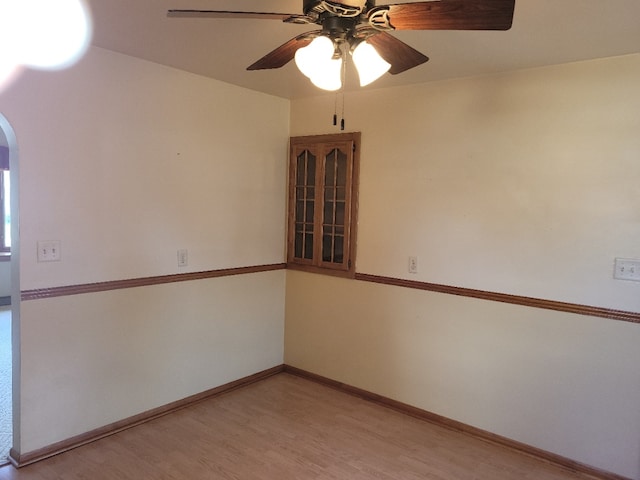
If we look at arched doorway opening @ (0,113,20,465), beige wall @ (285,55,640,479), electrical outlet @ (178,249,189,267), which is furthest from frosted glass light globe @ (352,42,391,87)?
electrical outlet @ (178,249,189,267)

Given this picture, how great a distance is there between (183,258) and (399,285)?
1.60 metres

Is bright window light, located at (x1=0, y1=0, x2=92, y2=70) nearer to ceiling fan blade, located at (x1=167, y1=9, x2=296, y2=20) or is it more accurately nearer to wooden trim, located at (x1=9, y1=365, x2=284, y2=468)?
ceiling fan blade, located at (x1=167, y1=9, x2=296, y2=20)

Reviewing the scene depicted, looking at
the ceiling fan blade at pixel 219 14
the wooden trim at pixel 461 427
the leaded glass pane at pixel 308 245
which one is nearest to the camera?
the ceiling fan blade at pixel 219 14

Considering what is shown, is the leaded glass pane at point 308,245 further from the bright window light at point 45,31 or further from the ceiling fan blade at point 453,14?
the ceiling fan blade at point 453,14

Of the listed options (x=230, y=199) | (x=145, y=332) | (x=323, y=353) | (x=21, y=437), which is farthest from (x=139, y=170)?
(x=323, y=353)

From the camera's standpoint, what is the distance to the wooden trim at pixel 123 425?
253 centimetres

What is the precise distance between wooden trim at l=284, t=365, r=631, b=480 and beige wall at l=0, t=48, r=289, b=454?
0.62 m

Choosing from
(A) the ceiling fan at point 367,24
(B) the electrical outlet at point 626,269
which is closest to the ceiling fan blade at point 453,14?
(A) the ceiling fan at point 367,24

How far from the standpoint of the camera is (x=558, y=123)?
269 cm

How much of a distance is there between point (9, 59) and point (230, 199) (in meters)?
1.64

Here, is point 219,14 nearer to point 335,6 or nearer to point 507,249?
point 335,6

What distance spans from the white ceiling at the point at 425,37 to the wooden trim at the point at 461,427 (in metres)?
2.37

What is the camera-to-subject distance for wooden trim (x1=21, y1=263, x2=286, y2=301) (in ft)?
8.27

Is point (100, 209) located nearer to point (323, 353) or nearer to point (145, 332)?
point (145, 332)
